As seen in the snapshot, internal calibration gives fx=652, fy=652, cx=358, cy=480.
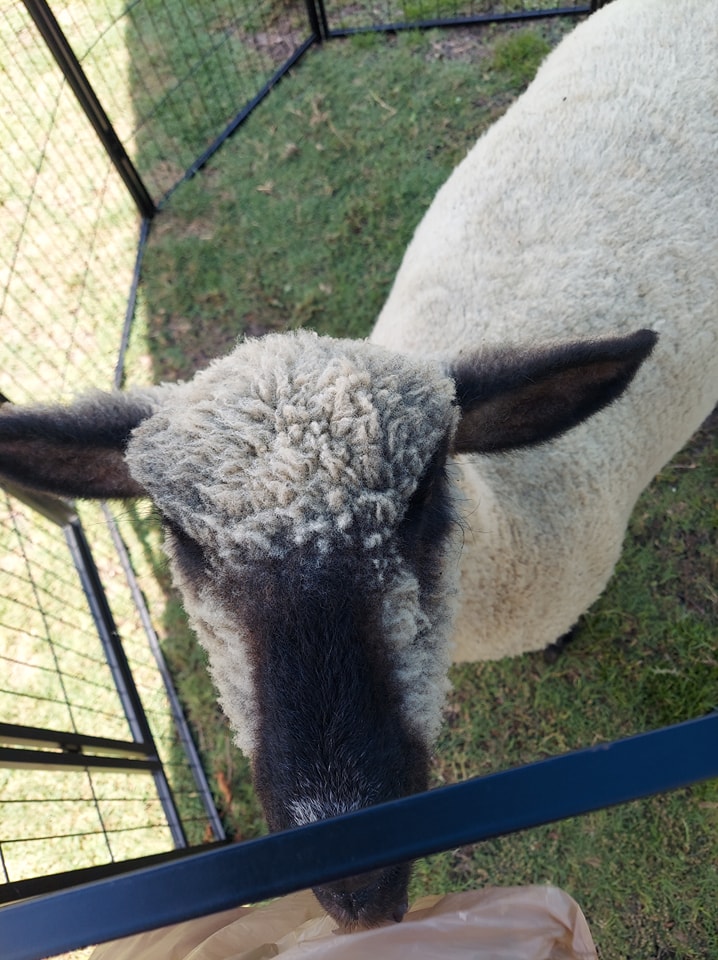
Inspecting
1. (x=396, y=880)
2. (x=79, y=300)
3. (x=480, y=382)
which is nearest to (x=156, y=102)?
(x=79, y=300)

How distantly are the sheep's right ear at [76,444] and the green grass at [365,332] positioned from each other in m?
2.04

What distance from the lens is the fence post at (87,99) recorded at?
3861 mm

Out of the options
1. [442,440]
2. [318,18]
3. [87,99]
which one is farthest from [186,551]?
[318,18]

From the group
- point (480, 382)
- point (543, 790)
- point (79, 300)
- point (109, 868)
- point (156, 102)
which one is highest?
point (156, 102)

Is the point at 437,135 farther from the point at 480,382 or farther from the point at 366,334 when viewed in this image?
the point at 480,382

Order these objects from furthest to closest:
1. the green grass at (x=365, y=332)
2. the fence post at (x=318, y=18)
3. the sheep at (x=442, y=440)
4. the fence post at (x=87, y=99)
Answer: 1. the fence post at (x=318, y=18)
2. the fence post at (x=87, y=99)
3. the green grass at (x=365, y=332)
4. the sheep at (x=442, y=440)

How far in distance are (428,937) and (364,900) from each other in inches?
6.0

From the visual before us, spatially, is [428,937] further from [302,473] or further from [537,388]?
[537,388]

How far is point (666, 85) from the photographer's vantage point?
281cm

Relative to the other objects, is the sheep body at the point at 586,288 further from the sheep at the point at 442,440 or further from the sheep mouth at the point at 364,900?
the sheep mouth at the point at 364,900

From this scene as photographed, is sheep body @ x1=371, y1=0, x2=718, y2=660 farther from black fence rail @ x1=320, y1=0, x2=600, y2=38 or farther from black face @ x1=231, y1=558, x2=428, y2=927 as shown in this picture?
black fence rail @ x1=320, y1=0, x2=600, y2=38

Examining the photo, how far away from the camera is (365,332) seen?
4531 millimetres

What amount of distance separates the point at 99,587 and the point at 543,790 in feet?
10.6

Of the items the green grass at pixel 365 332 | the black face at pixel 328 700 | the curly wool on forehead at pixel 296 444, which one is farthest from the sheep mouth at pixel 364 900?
the green grass at pixel 365 332
